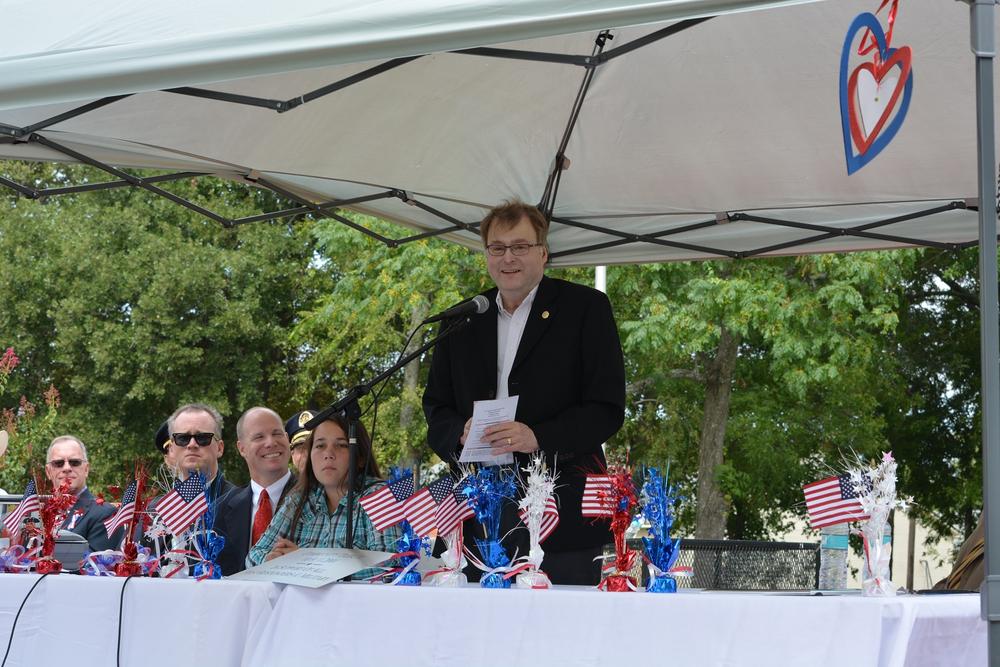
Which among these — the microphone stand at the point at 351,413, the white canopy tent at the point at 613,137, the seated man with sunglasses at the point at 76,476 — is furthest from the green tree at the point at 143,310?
the microphone stand at the point at 351,413

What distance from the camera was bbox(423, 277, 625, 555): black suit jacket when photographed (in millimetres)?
3771

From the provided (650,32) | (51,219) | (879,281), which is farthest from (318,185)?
(51,219)

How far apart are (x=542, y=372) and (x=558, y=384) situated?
69 millimetres

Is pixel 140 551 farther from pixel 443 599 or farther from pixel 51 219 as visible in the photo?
pixel 51 219

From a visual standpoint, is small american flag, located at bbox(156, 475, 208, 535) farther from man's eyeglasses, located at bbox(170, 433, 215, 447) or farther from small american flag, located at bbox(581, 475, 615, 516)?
man's eyeglasses, located at bbox(170, 433, 215, 447)

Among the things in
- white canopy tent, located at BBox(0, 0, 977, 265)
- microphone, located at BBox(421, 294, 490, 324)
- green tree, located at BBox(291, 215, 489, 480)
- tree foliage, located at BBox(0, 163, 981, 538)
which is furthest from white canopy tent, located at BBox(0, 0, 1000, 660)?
green tree, located at BBox(291, 215, 489, 480)

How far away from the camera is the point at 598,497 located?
3.15 metres

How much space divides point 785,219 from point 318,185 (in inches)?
88.3

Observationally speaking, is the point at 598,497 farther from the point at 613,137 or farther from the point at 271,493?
the point at 613,137

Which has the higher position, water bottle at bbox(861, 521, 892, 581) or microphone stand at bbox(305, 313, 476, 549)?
microphone stand at bbox(305, 313, 476, 549)

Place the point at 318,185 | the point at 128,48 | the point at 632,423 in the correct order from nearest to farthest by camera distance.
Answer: the point at 128,48
the point at 318,185
the point at 632,423

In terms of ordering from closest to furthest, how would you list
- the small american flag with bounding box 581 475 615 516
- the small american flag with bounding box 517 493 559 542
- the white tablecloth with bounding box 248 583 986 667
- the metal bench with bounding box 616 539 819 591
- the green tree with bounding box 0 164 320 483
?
the white tablecloth with bounding box 248 583 986 667
the small american flag with bounding box 581 475 615 516
the small american flag with bounding box 517 493 559 542
the metal bench with bounding box 616 539 819 591
the green tree with bounding box 0 164 320 483

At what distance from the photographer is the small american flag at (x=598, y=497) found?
3129mm

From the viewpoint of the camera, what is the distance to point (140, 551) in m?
3.61
